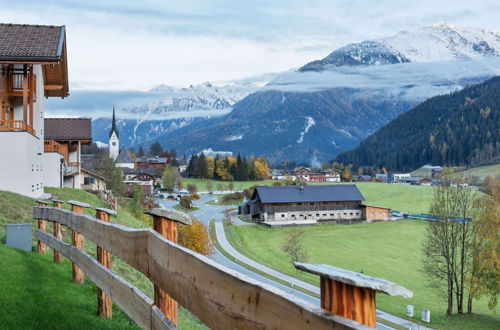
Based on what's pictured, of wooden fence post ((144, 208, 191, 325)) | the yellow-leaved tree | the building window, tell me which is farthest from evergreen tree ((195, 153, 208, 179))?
wooden fence post ((144, 208, 191, 325))

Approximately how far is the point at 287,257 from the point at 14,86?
32863mm

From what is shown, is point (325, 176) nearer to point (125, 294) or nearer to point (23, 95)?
point (23, 95)

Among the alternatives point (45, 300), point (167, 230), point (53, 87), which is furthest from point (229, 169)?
point (167, 230)

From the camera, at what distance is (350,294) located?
190cm

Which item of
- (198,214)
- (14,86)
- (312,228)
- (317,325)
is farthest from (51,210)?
(198,214)

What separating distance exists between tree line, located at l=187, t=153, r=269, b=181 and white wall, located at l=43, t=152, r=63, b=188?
110566 millimetres

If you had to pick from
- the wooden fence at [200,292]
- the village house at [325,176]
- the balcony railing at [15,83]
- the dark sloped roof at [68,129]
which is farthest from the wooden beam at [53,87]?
A: the village house at [325,176]

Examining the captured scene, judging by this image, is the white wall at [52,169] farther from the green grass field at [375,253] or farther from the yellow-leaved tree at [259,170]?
the yellow-leaved tree at [259,170]

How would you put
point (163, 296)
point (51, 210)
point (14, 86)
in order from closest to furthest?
point (163, 296) < point (51, 210) < point (14, 86)

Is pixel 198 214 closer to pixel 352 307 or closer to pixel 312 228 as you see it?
pixel 312 228

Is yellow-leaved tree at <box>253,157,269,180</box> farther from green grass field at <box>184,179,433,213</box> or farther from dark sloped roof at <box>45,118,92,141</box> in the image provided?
dark sloped roof at <box>45,118,92,141</box>

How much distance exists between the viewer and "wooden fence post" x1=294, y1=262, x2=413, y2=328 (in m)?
1.80

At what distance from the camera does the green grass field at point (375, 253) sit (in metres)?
32.1

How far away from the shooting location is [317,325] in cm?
194
